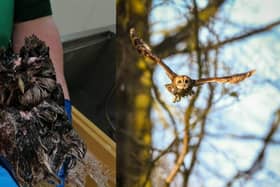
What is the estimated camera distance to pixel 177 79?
1.24 metres

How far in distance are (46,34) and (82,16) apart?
17.9 inches

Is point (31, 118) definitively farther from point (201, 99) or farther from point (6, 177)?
point (201, 99)

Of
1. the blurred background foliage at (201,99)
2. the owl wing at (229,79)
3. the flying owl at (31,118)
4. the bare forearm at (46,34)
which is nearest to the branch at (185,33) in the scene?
the blurred background foliage at (201,99)

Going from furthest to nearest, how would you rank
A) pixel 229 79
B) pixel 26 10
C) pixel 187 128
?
pixel 187 128
pixel 229 79
pixel 26 10

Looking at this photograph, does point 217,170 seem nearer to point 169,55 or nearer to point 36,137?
point 169,55

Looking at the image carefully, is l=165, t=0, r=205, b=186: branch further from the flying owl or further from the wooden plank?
the flying owl

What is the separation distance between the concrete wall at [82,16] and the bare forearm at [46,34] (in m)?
0.41

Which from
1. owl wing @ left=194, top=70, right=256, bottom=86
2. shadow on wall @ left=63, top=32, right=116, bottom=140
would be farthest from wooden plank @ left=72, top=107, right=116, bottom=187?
owl wing @ left=194, top=70, right=256, bottom=86

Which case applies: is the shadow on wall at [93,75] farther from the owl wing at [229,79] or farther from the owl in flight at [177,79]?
the owl wing at [229,79]

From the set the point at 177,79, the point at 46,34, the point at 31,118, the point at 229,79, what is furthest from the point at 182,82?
the point at 31,118

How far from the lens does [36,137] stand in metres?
0.55

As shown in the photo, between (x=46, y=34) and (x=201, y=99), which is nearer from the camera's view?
(x=46, y=34)

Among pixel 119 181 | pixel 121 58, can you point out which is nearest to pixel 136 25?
pixel 121 58

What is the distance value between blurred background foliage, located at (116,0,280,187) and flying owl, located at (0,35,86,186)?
2.23 ft
